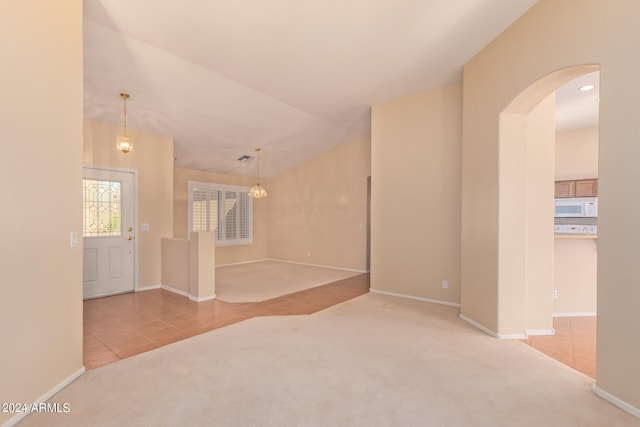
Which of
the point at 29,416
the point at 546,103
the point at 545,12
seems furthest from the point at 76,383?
the point at 546,103

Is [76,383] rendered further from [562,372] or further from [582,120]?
[582,120]

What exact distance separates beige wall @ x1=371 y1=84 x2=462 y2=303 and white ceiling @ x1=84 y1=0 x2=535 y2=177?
0.37 m

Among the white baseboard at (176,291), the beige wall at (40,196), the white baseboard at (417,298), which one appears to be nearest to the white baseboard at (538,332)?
the white baseboard at (417,298)

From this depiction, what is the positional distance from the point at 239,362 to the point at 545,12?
4.08 meters

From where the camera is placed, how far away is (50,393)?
2.08m

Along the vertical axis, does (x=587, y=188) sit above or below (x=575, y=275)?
above

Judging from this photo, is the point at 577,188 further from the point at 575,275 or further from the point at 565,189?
the point at 575,275

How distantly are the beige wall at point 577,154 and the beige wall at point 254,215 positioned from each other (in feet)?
A: 23.0

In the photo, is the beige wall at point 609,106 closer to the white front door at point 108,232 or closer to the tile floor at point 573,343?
the tile floor at point 573,343

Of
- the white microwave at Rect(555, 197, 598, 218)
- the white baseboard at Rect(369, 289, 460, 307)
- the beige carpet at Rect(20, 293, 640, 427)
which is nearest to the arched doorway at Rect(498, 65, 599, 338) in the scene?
the beige carpet at Rect(20, 293, 640, 427)

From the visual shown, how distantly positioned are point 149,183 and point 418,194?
4.63m

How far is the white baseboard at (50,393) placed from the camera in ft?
5.88

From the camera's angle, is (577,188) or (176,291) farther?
(577,188)

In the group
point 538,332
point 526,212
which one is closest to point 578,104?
point 526,212
